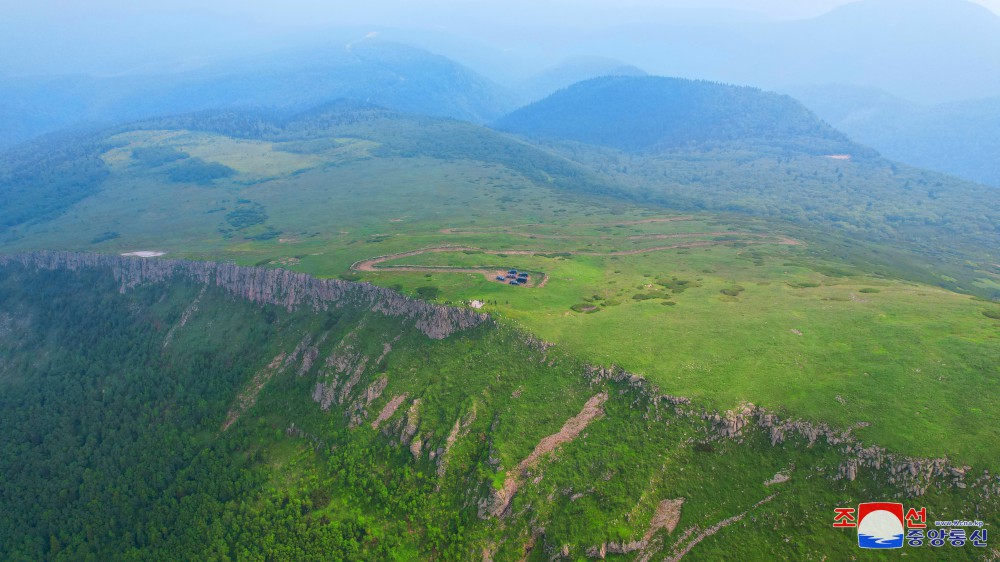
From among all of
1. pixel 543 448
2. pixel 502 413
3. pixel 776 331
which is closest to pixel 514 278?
pixel 502 413

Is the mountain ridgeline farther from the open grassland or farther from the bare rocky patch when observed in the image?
the open grassland

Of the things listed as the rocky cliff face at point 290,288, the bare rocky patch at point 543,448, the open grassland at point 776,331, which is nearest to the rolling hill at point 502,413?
the bare rocky patch at point 543,448

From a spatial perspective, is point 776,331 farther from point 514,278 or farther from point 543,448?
point 514,278

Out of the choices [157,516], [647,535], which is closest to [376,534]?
[647,535]

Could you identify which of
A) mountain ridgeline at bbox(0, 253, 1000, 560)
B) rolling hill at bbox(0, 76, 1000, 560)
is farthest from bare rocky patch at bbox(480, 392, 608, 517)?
rolling hill at bbox(0, 76, 1000, 560)

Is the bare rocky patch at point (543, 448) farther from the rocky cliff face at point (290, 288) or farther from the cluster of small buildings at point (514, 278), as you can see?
the cluster of small buildings at point (514, 278)
